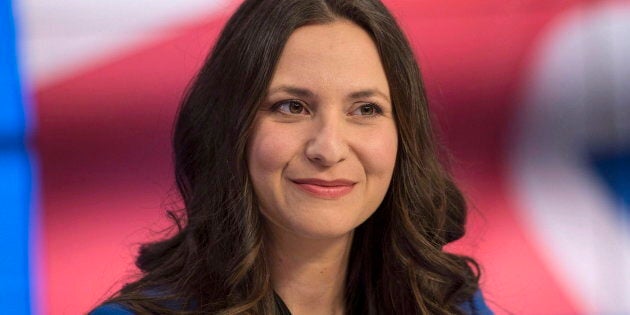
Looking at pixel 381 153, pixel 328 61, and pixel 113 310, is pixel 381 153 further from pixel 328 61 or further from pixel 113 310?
pixel 113 310

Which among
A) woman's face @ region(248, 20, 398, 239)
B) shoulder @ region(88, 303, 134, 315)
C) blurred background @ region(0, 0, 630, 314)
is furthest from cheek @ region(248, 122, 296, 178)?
blurred background @ region(0, 0, 630, 314)

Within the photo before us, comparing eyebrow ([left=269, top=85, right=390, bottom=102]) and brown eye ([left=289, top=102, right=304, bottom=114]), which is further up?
eyebrow ([left=269, top=85, right=390, bottom=102])

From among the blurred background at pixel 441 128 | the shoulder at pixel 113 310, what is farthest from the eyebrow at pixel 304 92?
the blurred background at pixel 441 128

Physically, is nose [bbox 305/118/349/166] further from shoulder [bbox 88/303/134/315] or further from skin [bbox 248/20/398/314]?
Answer: shoulder [bbox 88/303/134/315]

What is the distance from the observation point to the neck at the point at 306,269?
150cm

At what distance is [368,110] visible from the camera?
145 cm

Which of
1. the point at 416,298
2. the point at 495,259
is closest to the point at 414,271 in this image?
the point at 416,298

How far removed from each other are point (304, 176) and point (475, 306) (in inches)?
21.2

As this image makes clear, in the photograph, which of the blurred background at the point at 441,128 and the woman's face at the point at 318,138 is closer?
the woman's face at the point at 318,138

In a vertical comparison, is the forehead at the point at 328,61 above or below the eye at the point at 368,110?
above

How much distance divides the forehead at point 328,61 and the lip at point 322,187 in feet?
0.48

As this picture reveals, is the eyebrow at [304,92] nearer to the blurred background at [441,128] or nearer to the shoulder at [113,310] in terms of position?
the shoulder at [113,310]

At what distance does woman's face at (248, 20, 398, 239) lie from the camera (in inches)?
54.3

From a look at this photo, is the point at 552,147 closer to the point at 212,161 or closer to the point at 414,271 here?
the point at 414,271
